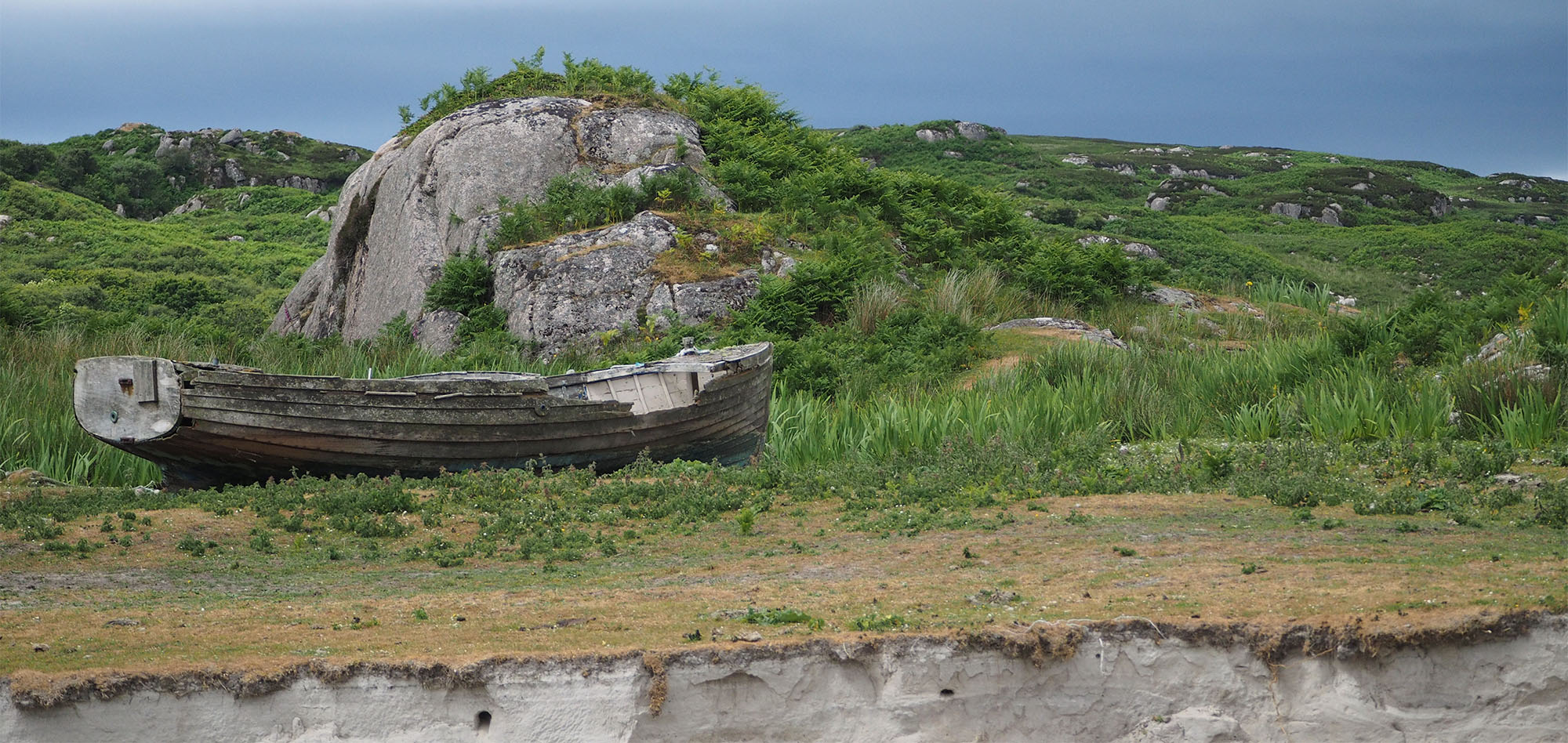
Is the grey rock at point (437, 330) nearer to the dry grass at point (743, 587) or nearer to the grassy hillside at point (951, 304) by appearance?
the grassy hillside at point (951, 304)

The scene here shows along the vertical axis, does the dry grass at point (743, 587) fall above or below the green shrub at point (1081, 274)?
below

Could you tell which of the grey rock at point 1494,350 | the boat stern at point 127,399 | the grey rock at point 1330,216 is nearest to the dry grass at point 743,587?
the boat stern at point 127,399

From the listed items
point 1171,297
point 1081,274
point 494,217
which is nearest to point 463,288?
point 494,217

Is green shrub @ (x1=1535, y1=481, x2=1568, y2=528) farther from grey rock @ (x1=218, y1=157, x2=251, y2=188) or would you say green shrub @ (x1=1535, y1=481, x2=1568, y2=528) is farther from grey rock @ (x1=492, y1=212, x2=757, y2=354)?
grey rock @ (x1=218, y1=157, x2=251, y2=188)

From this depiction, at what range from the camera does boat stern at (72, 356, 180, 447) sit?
30.5 ft

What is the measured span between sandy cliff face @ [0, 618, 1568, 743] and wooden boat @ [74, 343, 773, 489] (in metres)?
5.45

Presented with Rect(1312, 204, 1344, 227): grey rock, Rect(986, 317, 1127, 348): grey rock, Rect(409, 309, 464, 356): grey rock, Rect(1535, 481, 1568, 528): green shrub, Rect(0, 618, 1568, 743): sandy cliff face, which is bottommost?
Rect(0, 618, 1568, 743): sandy cliff face

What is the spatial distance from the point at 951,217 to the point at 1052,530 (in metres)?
15.1

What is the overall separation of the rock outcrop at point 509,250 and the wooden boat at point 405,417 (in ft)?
15.6

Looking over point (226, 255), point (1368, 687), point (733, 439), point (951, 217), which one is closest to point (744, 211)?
point (951, 217)

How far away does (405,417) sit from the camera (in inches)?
401

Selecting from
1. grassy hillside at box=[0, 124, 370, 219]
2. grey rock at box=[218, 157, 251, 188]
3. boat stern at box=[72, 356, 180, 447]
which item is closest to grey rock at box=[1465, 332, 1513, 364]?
boat stern at box=[72, 356, 180, 447]

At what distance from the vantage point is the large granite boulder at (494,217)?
17.0 metres

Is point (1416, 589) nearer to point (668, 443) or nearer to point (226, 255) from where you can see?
point (668, 443)
